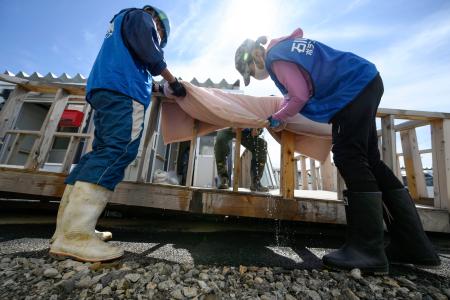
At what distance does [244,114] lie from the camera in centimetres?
218

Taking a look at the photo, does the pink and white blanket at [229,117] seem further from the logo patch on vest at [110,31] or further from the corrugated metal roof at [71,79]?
the corrugated metal roof at [71,79]

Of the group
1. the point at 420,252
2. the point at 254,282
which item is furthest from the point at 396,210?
the point at 254,282

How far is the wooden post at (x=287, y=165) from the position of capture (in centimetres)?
212

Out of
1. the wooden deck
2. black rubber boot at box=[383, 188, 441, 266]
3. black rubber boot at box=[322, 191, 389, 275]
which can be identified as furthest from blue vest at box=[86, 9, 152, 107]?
black rubber boot at box=[383, 188, 441, 266]

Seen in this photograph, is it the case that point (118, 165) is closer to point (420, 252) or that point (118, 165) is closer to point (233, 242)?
point (233, 242)

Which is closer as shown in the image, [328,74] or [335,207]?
[328,74]

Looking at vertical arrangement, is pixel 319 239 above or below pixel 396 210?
below

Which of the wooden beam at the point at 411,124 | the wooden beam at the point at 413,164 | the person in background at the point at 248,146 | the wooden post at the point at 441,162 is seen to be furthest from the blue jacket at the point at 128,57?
the wooden beam at the point at 413,164

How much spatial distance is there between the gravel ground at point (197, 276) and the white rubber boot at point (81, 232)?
0.18 feet

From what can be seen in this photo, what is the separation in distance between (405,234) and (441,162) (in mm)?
1297

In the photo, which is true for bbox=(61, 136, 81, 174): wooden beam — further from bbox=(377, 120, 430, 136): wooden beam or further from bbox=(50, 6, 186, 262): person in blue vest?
bbox=(377, 120, 430, 136): wooden beam

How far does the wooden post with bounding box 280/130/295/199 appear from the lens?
6.95 feet

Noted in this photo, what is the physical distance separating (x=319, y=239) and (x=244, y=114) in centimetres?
156

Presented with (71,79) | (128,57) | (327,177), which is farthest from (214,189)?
(71,79)
